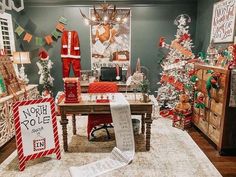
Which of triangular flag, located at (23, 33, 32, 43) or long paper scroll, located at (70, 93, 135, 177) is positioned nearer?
long paper scroll, located at (70, 93, 135, 177)

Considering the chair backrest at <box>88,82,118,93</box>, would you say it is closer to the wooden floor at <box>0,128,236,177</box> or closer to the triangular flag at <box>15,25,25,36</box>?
the wooden floor at <box>0,128,236,177</box>

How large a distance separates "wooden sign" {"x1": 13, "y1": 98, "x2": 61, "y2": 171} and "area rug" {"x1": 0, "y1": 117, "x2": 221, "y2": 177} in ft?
0.51

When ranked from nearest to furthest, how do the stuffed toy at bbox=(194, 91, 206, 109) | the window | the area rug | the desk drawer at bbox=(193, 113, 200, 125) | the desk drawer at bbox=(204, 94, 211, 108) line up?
the area rug
the desk drawer at bbox=(204, 94, 211, 108)
the stuffed toy at bbox=(194, 91, 206, 109)
the desk drawer at bbox=(193, 113, 200, 125)
the window

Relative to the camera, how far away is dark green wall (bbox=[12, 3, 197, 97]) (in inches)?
178

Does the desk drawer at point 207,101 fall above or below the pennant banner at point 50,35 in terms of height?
below

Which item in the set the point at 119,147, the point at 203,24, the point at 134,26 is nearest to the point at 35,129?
the point at 119,147

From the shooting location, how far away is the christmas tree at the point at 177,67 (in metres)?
3.89

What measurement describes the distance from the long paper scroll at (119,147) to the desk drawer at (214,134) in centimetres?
119

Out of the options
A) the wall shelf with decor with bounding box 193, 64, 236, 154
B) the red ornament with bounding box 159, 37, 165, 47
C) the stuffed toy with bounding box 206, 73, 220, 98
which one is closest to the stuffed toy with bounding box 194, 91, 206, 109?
the wall shelf with decor with bounding box 193, 64, 236, 154

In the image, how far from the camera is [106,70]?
420 centimetres

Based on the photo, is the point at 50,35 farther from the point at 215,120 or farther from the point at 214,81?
the point at 215,120

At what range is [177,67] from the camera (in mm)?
4055

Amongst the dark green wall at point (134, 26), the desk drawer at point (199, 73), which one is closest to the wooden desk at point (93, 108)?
the desk drawer at point (199, 73)

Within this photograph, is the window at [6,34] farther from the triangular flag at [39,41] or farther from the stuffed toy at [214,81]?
the stuffed toy at [214,81]
